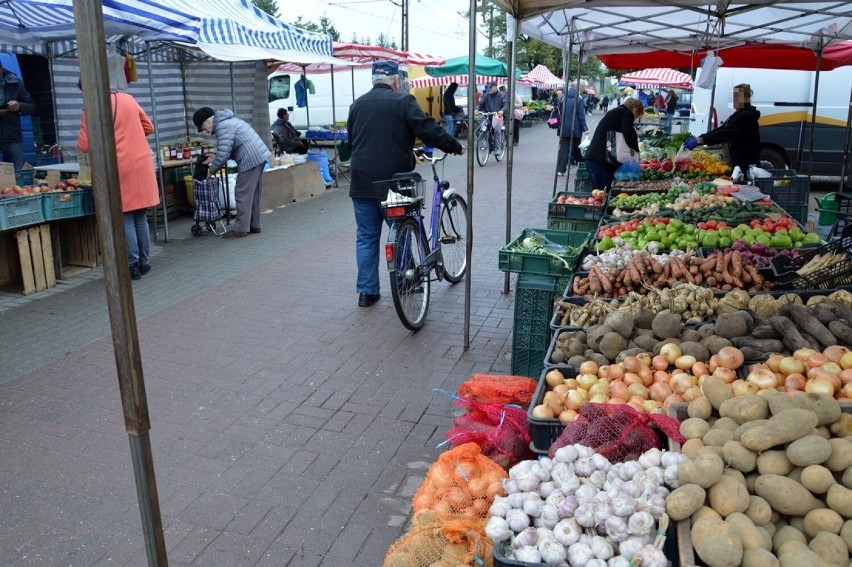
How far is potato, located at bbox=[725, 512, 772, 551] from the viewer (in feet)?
7.32

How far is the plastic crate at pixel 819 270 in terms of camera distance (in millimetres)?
4574

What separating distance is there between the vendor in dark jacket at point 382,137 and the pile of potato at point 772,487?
423 centimetres

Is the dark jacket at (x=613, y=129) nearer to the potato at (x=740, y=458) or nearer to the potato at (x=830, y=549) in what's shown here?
the potato at (x=740, y=458)

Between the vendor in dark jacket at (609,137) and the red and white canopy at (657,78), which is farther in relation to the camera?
the red and white canopy at (657,78)

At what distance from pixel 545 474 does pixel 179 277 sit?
6.40m

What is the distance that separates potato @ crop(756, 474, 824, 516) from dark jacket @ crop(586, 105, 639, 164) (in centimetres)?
718

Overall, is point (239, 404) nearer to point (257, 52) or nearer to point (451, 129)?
point (257, 52)

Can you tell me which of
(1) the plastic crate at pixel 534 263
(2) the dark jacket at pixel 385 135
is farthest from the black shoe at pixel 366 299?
(1) the plastic crate at pixel 534 263

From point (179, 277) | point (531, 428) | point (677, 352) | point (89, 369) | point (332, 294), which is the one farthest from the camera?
point (179, 277)

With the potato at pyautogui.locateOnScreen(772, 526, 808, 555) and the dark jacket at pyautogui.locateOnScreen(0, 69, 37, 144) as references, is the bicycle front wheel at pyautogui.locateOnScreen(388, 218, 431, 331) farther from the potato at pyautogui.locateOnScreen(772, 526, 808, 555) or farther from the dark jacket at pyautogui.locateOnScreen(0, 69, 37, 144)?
the dark jacket at pyautogui.locateOnScreen(0, 69, 37, 144)

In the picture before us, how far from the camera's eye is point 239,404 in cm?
488

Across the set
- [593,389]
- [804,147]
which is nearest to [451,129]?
[804,147]

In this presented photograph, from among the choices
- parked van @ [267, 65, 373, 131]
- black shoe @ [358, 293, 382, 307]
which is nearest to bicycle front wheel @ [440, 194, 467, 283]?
black shoe @ [358, 293, 382, 307]

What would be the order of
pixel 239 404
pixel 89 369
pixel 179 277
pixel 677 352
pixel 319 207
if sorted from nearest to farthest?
pixel 677 352 → pixel 239 404 → pixel 89 369 → pixel 179 277 → pixel 319 207
